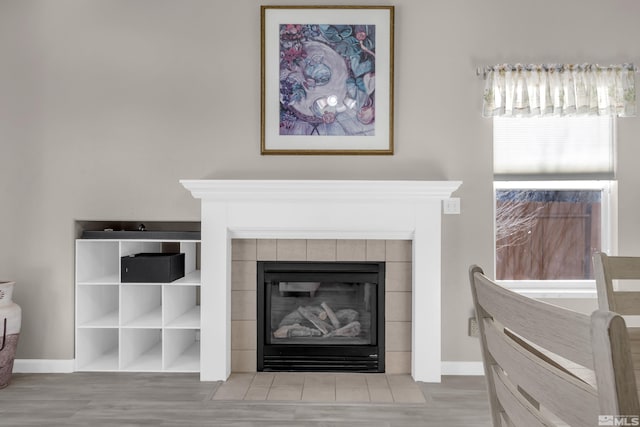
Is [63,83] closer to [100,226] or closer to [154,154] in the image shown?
[154,154]

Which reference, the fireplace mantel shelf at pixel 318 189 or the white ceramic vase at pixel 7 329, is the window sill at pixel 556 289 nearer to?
the fireplace mantel shelf at pixel 318 189

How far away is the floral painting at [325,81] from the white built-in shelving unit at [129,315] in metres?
1.19

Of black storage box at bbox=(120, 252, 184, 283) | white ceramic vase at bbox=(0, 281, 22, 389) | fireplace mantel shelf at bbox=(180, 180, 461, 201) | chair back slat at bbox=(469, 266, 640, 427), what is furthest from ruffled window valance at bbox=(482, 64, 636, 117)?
white ceramic vase at bbox=(0, 281, 22, 389)

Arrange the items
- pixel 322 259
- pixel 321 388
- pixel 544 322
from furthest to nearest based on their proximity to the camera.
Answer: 1. pixel 322 259
2. pixel 321 388
3. pixel 544 322

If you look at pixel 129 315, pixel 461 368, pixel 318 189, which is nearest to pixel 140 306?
pixel 129 315

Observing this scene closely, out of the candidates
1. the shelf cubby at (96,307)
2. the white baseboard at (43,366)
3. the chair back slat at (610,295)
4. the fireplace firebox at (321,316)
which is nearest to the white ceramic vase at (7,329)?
the white baseboard at (43,366)

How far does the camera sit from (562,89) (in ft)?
10.2

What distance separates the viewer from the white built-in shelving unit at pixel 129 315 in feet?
10.1

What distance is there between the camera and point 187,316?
3275mm

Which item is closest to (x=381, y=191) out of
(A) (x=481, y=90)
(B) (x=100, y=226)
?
(A) (x=481, y=90)

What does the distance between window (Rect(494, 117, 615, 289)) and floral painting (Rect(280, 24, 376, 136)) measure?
3.11 feet

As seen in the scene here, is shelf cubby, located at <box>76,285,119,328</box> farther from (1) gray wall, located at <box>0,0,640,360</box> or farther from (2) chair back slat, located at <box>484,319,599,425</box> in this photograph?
(2) chair back slat, located at <box>484,319,599,425</box>

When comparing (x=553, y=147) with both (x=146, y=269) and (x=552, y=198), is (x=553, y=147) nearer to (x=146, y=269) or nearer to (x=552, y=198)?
(x=552, y=198)

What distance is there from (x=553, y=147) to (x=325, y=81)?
1.60m
